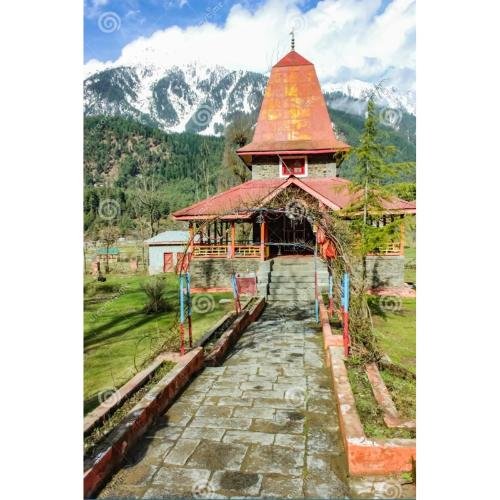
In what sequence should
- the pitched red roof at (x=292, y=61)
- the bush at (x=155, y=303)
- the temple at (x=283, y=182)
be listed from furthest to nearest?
the pitched red roof at (x=292, y=61) < the temple at (x=283, y=182) < the bush at (x=155, y=303)

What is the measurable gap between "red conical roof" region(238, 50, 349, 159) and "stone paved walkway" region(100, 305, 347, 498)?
14217 mm

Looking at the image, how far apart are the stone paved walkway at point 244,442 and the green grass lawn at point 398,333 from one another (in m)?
2.13

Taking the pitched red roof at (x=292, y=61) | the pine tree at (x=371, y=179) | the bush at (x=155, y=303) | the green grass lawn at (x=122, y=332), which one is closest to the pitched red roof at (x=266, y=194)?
the green grass lawn at (x=122, y=332)

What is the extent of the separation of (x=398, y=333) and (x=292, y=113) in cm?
1308

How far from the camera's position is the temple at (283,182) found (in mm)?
16484

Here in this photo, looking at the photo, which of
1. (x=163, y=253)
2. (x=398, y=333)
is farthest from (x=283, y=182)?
(x=163, y=253)

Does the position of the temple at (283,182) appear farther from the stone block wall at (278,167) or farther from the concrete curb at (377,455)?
the concrete curb at (377,455)

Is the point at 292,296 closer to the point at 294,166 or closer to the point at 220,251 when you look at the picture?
the point at 220,251

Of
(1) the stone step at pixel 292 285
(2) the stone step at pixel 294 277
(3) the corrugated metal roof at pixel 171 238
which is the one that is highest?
(3) the corrugated metal roof at pixel 171 238

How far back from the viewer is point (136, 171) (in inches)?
2756

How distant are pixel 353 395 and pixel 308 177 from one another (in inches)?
600

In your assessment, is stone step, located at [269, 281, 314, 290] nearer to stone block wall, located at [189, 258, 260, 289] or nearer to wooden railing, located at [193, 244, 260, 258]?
stone block wall, located at [189, 258, 260, 289]
